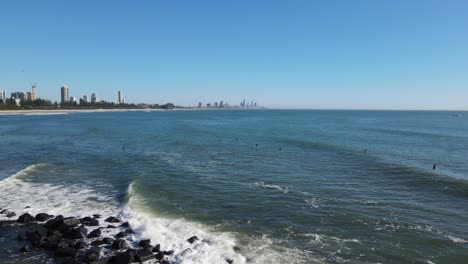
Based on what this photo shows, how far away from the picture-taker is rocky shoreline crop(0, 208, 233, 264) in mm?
14141

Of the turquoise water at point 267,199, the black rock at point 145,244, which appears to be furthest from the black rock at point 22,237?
the black rock at point 145,244

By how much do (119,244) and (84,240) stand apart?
198 centimetres

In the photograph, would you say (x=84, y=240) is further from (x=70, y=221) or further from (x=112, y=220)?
(x=112, y=220)

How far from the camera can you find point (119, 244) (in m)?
15.3

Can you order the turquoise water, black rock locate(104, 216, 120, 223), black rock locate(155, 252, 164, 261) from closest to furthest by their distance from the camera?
black rock locate(155, 252, 164, 261) → the turquoise water → black rock locate(104, 216, 120, 223)

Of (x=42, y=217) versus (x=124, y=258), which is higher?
(x=124, y=258)

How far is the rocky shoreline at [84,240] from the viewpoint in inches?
557

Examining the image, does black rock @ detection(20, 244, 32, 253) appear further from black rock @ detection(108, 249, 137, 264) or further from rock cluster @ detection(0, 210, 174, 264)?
black rock @ detection(108, 249, 137, 264)

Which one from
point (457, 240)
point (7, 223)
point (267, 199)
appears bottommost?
point (7, 223)

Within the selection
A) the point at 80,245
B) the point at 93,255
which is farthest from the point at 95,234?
the point at 93,255

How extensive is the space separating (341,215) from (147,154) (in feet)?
91.4

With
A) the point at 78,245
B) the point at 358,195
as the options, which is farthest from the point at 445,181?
the point at 78,245

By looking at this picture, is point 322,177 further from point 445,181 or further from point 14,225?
point 14,225

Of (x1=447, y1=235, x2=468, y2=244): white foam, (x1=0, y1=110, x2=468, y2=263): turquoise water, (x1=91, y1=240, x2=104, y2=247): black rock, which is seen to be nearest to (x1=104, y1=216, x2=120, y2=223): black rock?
(x1=0, y1=110, x2=468, y2=263): turquoise water
